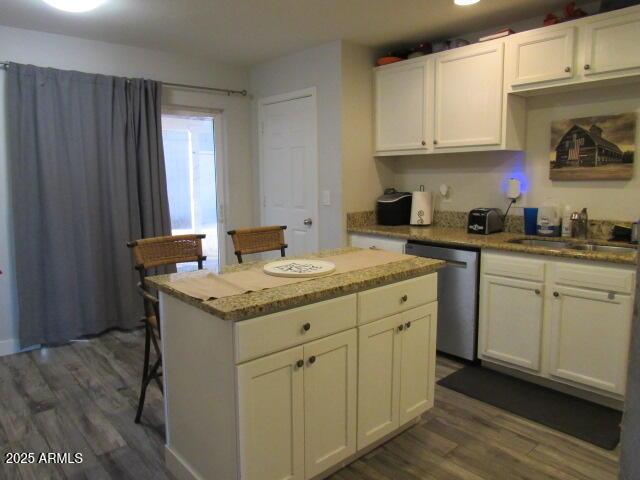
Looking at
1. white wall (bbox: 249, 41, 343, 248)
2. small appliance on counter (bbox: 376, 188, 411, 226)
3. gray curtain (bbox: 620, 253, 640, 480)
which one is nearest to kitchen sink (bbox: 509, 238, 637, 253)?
small appliance on counter (bbox: 376, 188, 411, 226)

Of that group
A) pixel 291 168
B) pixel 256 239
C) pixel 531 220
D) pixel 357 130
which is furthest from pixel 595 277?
pixel 291 168

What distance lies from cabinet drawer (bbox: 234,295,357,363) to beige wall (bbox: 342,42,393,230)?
205cm

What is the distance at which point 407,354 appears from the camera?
2234 mm

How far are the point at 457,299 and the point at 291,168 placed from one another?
6.49 feet

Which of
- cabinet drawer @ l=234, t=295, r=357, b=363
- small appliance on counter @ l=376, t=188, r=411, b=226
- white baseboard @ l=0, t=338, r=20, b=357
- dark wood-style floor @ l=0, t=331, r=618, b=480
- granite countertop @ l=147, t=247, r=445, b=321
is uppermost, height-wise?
small appliance on counter @ l=376, t=188, r=411, b=226

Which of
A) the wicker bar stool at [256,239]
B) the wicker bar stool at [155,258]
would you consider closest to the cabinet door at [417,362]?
the wicker bar stool at [256,239]

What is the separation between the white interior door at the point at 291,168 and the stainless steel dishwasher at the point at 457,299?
48.4 inches

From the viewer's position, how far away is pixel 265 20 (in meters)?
3.27

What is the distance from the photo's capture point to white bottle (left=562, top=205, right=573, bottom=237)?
3148 millimetres

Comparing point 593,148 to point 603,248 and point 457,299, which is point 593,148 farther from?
point 457,299

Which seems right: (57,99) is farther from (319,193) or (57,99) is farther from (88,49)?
(319,193)

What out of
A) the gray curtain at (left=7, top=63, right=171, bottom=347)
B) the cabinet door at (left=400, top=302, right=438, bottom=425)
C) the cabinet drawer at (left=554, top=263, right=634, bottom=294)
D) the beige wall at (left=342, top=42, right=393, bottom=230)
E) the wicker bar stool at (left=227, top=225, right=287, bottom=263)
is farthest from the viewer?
the beige wall at (left=342, top=42, right=393, bottom=230)

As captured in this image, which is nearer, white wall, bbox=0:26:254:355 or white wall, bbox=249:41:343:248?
white wall, bbox=0:26:254:355

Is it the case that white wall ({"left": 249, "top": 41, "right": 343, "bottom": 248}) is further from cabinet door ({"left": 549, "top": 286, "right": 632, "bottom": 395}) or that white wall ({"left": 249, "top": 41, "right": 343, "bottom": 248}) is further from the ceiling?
cabinet door ({"left": 549, "top": 286, "right": 632, "bottom": 395})
